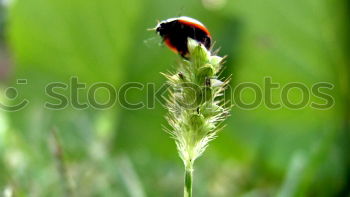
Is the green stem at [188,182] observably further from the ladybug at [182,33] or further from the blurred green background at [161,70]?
the blurred green background at [161,70]

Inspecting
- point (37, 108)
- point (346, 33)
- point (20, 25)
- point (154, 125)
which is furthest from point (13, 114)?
point (346, 33)

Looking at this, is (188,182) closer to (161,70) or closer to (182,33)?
(182,33)

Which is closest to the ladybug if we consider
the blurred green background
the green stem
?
the green stem

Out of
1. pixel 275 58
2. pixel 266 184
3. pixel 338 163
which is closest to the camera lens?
pixel 338 163

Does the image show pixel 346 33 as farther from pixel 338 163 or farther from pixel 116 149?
pixel 116 149

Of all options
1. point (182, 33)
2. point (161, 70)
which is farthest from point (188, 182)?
point (161, 70)

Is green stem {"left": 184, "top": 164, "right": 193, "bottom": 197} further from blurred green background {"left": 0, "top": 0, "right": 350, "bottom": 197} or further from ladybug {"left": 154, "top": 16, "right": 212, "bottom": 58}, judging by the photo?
blurred green background {"left": 0, "top": 0, "right": 350, "bottom": 197}

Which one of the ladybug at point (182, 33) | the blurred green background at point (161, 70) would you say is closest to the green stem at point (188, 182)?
the ladybug at point (182, 33)
